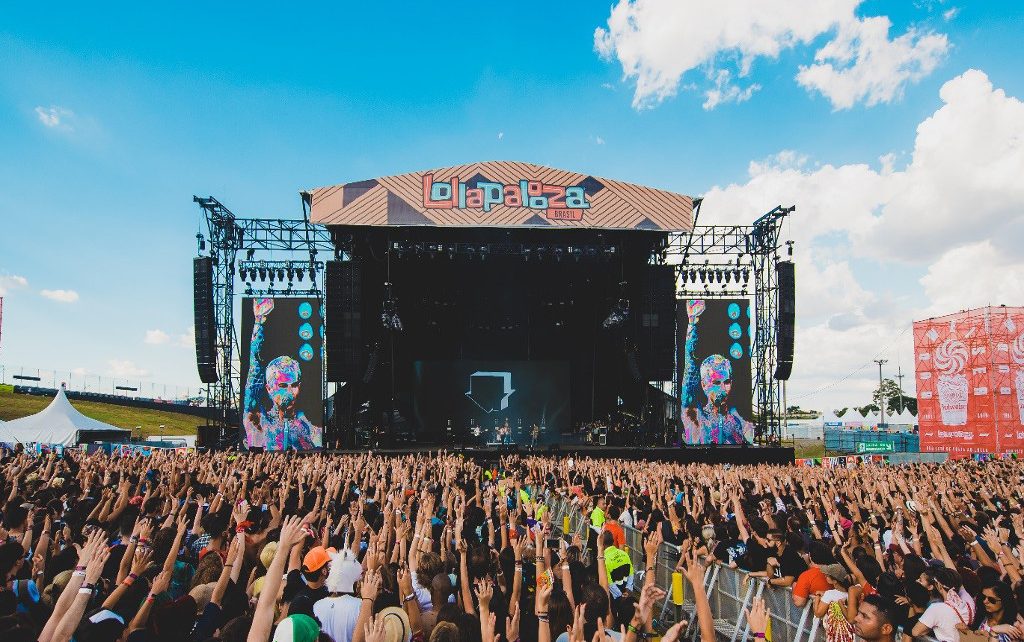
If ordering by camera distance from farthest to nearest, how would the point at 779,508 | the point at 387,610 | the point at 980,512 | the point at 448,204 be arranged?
the point at 448,204
the point at 779,508
the point at 980,512
the point at 387,610

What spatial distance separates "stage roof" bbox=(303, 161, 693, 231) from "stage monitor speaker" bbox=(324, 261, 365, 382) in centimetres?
206

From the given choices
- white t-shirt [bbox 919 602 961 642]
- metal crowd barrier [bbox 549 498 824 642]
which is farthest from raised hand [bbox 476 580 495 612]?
white t-shirt [bbox 919 602 961 642]

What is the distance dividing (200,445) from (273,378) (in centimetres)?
331

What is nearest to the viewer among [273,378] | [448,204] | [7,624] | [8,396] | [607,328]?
[7,624]

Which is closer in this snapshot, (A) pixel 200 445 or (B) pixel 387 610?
(B) pixel 387 610

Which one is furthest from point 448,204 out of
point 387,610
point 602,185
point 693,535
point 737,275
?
point 387,610

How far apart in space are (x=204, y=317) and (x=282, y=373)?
3.15m

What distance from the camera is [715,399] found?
23.4m

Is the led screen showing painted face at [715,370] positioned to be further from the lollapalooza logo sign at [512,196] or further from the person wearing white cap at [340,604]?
the person wearing white cap at [340,604]

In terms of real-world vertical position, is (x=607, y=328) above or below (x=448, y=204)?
below

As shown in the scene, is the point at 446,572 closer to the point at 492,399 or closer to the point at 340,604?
the point at 340,604

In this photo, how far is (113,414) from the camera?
4419cm

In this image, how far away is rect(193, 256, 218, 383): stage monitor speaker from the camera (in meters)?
21.2

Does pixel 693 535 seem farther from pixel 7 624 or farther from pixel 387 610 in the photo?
pixel 7 624
